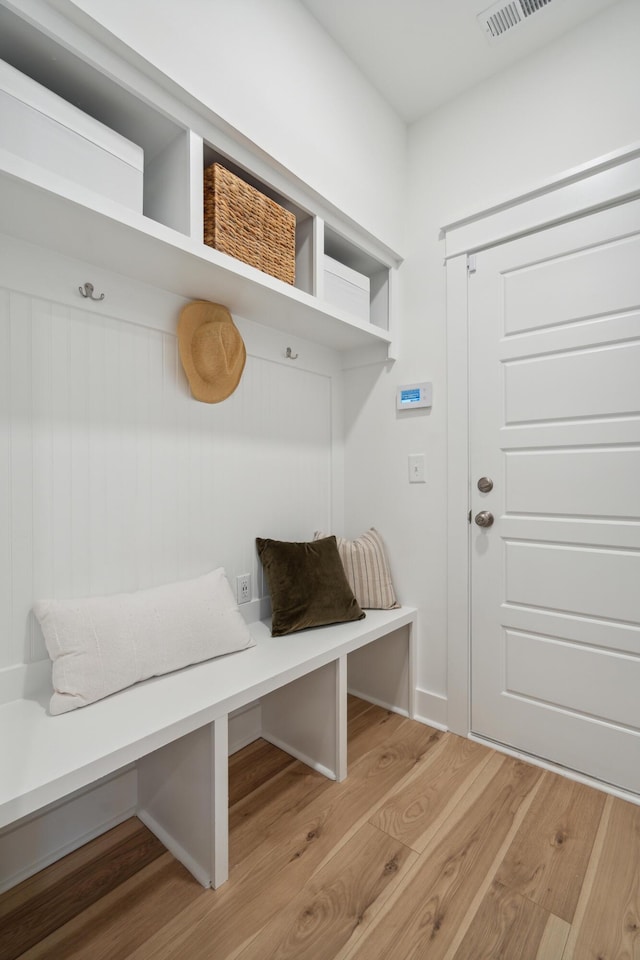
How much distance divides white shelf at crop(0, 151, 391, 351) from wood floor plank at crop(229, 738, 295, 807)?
177 cm

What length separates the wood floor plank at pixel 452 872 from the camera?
3.50ft

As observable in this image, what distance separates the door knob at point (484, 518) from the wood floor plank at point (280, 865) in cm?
96

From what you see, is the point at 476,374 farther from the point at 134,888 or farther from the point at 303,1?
the point at 134,888

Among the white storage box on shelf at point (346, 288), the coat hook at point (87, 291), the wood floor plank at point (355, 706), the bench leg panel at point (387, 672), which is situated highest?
the white storage box on shelf at point (346, 288)

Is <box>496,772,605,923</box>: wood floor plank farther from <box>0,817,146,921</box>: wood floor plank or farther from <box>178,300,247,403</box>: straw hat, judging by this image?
<box>178,300,247,403</box>: straw hat

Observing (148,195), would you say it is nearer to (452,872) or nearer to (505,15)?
(505,15)

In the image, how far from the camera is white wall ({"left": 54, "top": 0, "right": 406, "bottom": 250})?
1169mm

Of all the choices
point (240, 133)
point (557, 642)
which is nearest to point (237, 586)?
point (557, 642)

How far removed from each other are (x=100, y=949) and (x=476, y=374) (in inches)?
83.2

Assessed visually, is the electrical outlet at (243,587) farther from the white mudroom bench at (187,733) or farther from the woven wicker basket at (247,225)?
the woven wicker basket at (247,225)

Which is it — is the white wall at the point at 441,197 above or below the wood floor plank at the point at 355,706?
above

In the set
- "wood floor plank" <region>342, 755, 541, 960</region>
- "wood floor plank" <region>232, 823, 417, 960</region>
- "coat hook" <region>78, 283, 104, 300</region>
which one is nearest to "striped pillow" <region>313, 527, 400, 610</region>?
"wood floor plank" <region>342, 755, 541, 960</region>

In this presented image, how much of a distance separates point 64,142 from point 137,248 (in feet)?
0.88

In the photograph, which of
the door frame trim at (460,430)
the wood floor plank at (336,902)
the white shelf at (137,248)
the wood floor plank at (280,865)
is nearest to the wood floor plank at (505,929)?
the wood floor plank at (336,902)
